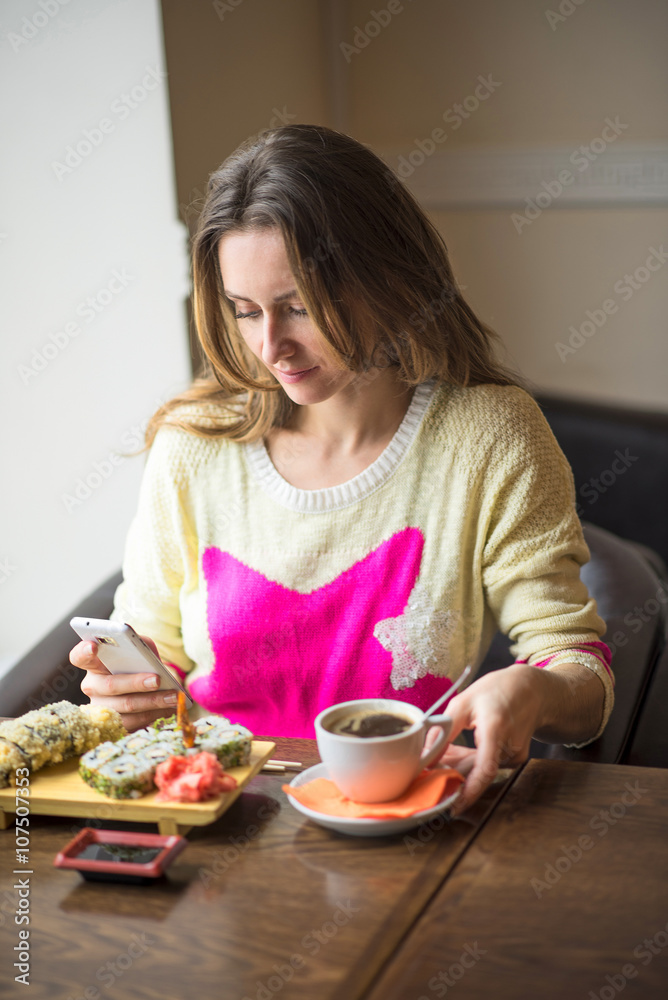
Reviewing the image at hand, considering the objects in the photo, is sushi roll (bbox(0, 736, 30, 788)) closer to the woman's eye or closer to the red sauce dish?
the red sauce dish

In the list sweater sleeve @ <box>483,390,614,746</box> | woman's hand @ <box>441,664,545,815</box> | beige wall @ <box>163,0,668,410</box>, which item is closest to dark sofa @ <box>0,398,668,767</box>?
sweater sleeve @ <box>483,390,614,746</box>

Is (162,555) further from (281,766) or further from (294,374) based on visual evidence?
(281,766)

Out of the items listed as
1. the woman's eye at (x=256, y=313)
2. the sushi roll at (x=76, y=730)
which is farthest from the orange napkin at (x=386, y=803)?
the woman's eye at (x=256, y=313)

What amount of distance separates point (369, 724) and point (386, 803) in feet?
0.23

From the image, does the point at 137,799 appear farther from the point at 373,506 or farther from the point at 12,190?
the point at 12,190

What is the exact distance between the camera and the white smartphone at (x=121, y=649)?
99 cm

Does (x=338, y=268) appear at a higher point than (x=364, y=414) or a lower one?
higher

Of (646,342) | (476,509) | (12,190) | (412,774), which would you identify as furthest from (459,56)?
(412,774)

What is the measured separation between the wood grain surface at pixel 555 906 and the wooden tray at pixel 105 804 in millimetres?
218

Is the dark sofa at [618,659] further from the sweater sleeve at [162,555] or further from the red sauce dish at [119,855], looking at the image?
the red sauce dish at [119,855]

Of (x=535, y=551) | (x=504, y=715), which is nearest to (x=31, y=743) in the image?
(x=504, y=715)

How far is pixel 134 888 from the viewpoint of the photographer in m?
0.78

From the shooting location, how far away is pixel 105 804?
86 cm

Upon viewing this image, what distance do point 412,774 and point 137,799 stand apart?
249mm
